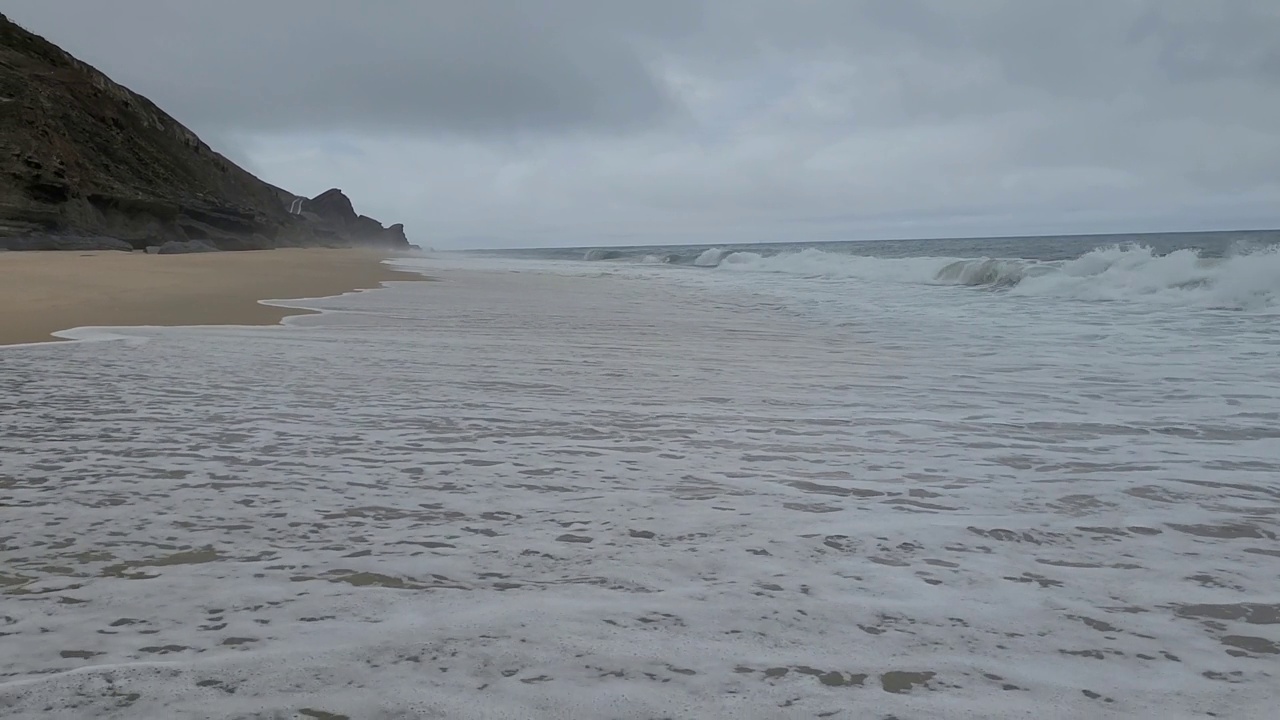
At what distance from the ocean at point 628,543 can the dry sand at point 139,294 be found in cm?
202

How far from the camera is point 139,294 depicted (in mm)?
8227

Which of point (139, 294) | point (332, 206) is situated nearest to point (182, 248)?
point (139, 294)

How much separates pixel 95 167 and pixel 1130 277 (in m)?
26.9

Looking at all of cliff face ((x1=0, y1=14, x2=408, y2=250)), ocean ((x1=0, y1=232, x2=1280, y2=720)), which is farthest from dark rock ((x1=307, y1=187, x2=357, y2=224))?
ocean ((x1=0, y1=232, x2=1280, y2=720))

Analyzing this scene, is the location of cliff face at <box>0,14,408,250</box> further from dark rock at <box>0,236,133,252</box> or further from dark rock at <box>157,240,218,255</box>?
dark rock at <box>157,240,218,255</box>

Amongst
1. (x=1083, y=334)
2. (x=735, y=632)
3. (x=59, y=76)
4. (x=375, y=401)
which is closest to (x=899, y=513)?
(x=735, y=632)

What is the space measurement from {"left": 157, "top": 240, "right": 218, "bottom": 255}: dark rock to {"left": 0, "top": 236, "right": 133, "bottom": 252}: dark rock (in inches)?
29.6

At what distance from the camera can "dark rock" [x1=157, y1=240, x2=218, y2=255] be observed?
21.7m

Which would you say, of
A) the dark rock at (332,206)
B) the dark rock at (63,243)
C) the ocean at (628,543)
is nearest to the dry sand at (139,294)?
the ocean at (628,543)

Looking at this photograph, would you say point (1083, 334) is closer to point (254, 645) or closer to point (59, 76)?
point (254, 645)

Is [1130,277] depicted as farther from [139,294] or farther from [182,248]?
[182,248]

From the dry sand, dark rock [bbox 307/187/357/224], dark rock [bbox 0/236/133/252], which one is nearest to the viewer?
the dry sand

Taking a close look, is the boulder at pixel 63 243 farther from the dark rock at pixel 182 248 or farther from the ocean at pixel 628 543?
the ocean at pixel 628 543

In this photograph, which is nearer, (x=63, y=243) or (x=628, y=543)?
(x=628, y=543)
